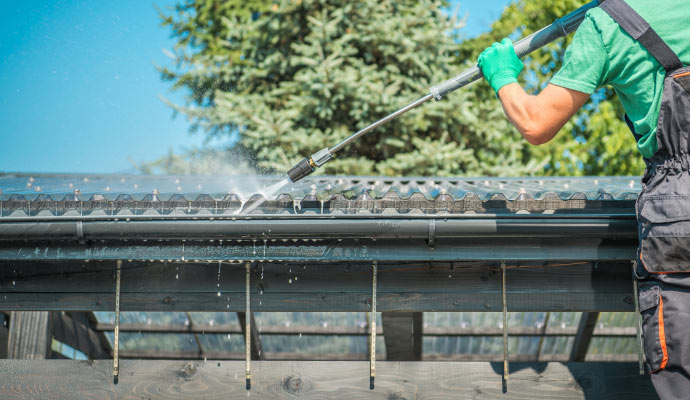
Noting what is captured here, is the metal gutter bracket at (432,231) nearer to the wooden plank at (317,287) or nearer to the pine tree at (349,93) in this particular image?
the wooden plank at (317,287)

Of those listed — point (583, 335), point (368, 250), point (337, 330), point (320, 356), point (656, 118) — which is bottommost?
point (320, 356)

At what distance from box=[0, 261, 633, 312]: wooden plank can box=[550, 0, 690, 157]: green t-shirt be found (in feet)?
3.29

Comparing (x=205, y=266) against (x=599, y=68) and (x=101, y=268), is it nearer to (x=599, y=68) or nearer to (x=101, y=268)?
(x=101, y=268)

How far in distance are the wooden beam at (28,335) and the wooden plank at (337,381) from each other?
3.82 feet

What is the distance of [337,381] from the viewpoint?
2.98 m

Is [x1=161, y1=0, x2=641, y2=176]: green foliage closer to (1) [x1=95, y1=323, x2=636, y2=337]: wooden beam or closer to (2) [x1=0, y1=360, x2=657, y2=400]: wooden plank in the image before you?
(1) [x1=95, y1=323, x2=636, y2=337]: wooden beam

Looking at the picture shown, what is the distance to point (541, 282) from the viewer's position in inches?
117

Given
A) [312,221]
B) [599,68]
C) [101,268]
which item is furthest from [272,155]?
[599,68]

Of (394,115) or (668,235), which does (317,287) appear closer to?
(394,115)

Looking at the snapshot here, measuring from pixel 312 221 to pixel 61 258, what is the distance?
1.10m

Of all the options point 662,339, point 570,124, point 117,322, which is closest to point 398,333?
point 117,322

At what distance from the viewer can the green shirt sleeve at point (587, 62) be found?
6.89 feet

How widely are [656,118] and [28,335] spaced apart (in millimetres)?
3848

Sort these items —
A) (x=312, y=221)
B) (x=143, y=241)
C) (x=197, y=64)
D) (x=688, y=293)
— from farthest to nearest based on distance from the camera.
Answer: (x=197, y=64)
(x=143, y=241)
(x=312, y=221)
(x=688, y=293)
